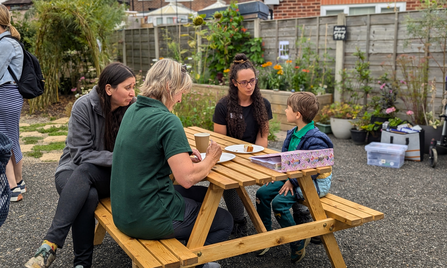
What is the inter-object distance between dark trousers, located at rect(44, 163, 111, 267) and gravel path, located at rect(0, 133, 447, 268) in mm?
399

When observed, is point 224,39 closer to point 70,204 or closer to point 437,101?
point 437,101

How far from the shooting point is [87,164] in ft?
8.98

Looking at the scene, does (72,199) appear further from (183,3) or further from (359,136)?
(183,3)

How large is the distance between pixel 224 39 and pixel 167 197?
712 centimetres

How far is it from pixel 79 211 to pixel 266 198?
4.22ft

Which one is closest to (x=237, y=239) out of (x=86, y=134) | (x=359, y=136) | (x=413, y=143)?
(x=86, y=134)

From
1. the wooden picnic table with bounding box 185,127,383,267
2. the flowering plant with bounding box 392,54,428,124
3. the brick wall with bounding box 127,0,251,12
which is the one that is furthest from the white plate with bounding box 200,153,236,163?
the brick wall with bounding box 127,0,251,12

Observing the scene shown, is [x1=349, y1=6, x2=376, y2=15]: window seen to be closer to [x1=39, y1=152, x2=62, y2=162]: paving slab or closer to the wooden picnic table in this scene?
[x1=39, y1=152, x2=62, y2=162]: paving slab

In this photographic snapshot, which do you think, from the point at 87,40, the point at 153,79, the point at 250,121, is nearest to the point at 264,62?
the point at 87,40

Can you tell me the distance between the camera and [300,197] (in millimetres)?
2869

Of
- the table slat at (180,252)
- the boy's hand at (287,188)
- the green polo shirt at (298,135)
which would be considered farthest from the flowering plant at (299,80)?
the table slat at (180,252)

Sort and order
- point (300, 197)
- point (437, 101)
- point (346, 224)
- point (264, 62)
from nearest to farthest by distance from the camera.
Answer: point (346, 224) < point (300, 197) < point (437, 101) < point (264, 62)

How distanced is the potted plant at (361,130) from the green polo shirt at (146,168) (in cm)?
487

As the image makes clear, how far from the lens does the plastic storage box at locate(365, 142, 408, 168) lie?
527 cm
